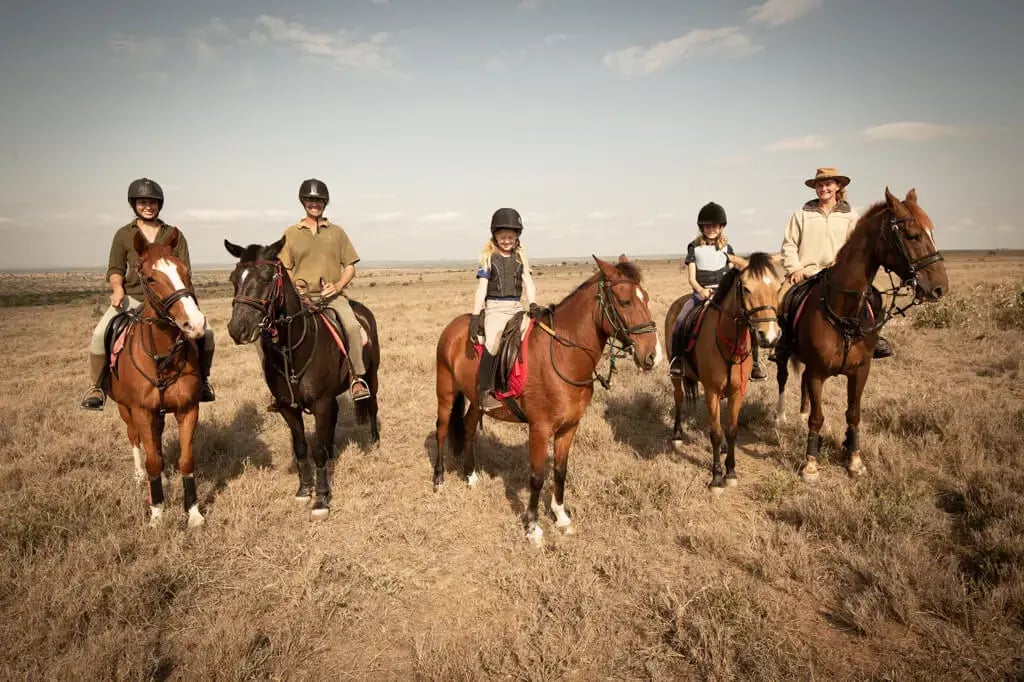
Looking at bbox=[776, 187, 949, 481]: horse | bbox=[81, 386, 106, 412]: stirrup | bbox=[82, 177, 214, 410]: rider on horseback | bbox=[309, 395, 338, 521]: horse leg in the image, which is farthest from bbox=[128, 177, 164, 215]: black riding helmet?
bbox=[776, 187, 949, 481]: horse

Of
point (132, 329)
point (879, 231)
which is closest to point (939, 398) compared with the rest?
point (879, 231)

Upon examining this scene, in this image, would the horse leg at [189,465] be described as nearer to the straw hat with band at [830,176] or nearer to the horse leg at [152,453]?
the horse leg at [152,453]

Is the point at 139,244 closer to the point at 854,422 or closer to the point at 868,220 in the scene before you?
the point at 868,220

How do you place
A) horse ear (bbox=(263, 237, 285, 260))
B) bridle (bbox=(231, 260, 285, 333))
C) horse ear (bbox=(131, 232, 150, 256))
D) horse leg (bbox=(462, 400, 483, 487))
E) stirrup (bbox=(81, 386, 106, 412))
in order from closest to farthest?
horse ear (bbox=(131, 232, 150, 256)) → bridle (bbox=(231, 260, 285, 333)) → horse ear (bbox=(263, 237, 285, 260)) → stirrup (bbox=(81, 386, 106, 412)) → horse leg (bbox=(462, 400, 483, 487))

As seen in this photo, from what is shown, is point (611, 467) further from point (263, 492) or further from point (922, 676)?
point (263, 492)


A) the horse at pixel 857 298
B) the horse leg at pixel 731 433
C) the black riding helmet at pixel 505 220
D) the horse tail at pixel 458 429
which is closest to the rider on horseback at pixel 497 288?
the black riding helmet at pixel 505 220

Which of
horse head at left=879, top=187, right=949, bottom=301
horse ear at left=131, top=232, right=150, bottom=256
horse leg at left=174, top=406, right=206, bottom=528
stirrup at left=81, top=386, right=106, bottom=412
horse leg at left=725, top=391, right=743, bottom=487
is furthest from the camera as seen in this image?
horse leg at left=725, top=391, right=743, bottom=487

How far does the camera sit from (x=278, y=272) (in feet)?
16.6

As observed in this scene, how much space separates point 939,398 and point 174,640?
1074 centimetres

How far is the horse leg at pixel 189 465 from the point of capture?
5.27 m

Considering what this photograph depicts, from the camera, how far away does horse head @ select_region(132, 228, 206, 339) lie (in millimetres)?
4621

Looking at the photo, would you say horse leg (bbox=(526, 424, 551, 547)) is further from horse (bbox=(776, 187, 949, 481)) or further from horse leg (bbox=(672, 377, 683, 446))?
horse (bbox=(776, 187, 949, 481))

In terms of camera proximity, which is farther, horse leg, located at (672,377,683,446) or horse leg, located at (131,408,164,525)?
horse leg, located at (672,377,683,446)

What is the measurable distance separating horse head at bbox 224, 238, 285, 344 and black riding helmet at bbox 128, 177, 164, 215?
1387mm
